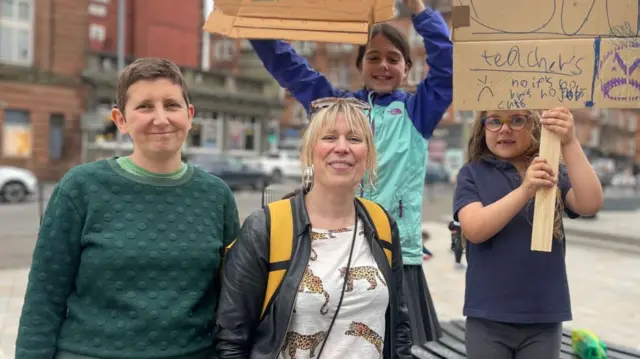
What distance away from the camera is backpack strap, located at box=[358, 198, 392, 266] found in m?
1.97

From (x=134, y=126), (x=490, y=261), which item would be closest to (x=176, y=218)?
(x=134, y=126)

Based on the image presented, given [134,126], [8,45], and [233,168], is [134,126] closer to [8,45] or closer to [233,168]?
[233,168]

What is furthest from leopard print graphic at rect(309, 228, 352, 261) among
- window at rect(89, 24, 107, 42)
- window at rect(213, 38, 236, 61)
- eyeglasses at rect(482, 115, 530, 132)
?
window at rect(213, 38, 236, 61)

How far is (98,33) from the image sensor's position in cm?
3669

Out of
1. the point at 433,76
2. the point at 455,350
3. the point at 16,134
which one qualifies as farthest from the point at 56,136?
the point at 433,76

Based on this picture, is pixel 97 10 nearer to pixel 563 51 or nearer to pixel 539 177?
pixel 563 51

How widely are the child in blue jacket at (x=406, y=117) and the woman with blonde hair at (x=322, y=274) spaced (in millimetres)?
656

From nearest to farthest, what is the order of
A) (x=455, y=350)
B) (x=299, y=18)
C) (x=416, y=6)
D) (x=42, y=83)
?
(x=299, y=18) < (x=416, y=6) < (x=455, y=350) < (x=42, y=83)

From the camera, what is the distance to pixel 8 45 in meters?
25.4

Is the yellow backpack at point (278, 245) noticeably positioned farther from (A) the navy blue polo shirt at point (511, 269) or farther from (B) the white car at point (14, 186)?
(B) the white car at point (14, 186)

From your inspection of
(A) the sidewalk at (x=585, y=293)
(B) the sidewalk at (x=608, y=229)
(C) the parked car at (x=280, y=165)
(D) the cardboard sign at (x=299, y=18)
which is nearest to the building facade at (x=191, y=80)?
(C) the parked car at (x=280, y=165)

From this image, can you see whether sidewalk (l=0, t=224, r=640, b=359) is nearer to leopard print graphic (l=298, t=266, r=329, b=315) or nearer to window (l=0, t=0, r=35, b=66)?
leopard print graphic (l=298, t=266, r=329, b=315)

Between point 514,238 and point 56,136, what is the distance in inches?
1045

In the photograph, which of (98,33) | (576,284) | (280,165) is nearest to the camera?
(576,284)
